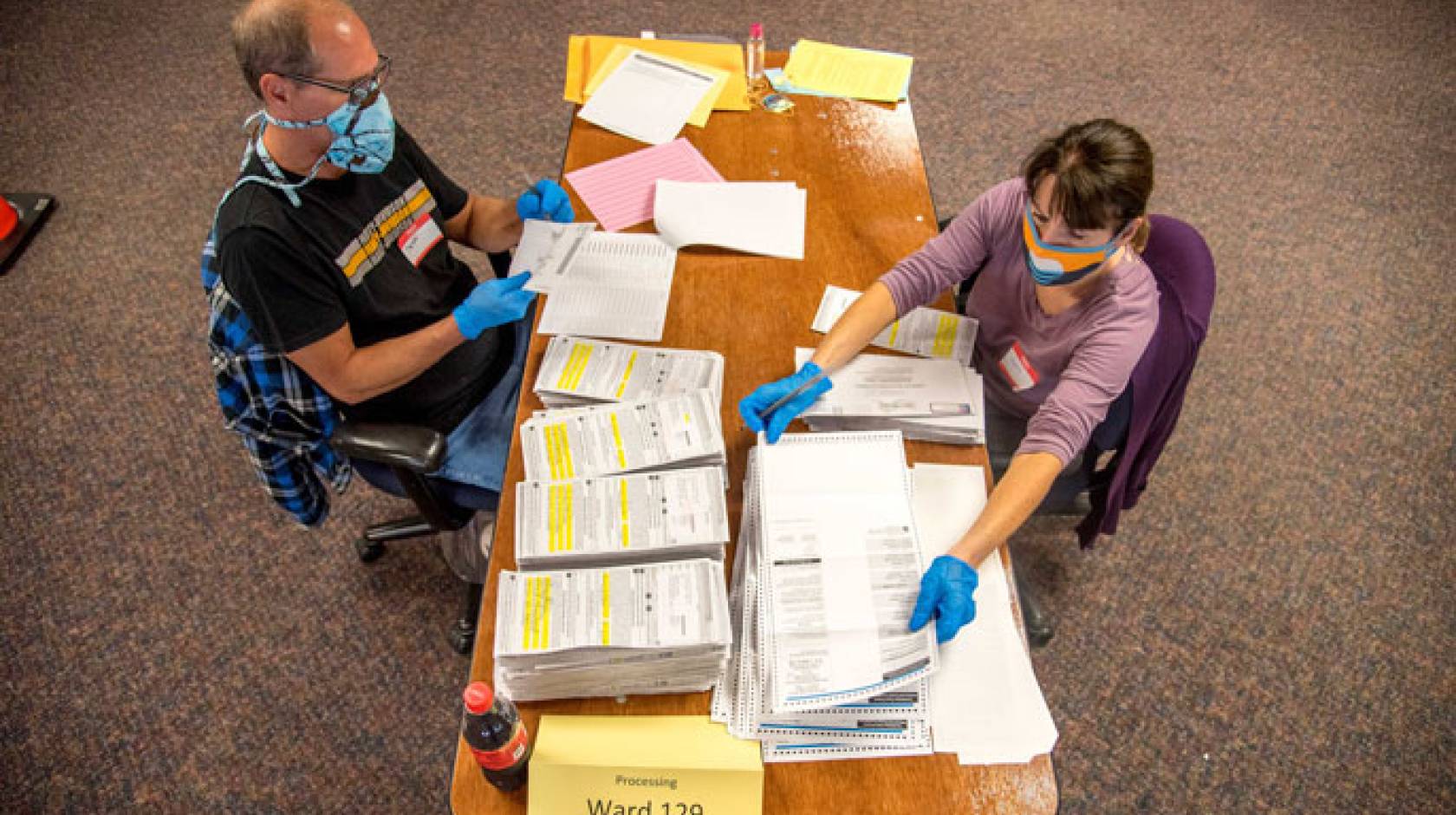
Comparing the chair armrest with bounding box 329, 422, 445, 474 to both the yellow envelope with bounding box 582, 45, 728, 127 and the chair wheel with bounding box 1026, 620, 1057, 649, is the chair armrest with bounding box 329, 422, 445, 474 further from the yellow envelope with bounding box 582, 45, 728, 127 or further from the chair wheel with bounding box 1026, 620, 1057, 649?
the chair wheel with bounding box 1026, 620, 1057, 649

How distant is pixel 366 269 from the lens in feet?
4.60

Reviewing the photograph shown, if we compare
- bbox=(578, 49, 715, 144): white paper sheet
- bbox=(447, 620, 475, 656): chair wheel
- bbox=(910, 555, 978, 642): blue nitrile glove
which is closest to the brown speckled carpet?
bbox=(447, 620, 475, 656): chair wheel

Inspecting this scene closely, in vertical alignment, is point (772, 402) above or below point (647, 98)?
below

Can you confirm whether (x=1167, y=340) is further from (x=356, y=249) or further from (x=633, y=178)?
(x=356, y=249)

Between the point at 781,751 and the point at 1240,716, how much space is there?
1369mm

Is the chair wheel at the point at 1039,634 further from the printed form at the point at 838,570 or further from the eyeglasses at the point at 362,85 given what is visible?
the eyeglasses at the point at 362,85

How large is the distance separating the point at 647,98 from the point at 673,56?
0.17 m

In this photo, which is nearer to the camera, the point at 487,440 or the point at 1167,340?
the point at 1167,340

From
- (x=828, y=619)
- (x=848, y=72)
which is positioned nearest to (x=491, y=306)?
(x=828, y=619)

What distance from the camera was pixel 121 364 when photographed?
2.34 metres

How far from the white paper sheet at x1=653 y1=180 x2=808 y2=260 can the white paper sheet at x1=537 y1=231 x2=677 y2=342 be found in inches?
2.4

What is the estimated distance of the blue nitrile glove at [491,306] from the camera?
142cm

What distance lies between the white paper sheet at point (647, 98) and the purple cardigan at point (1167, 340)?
986mm

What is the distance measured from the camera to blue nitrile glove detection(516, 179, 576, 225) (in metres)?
1.59
